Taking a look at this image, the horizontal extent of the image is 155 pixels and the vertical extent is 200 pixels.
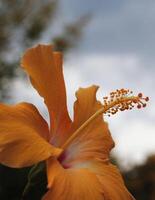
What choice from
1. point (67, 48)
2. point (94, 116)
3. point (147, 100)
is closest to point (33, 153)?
point (94, 116)

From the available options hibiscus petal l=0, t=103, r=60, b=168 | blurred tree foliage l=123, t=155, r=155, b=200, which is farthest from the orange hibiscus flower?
blurred tree foliage l=123, t=155, r=155, b=200

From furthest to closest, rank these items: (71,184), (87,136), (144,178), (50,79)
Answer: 1. (144,178)
2. (87,136)
3. (50,79)
4. (71,184)

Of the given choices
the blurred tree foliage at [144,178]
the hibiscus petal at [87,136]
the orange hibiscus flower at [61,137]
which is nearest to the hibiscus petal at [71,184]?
the orange hibiscus flower at [61,137]

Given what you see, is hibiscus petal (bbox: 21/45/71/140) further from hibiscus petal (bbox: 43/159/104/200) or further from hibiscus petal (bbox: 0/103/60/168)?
hibiscus petal (bbox: 43/159/104/200)

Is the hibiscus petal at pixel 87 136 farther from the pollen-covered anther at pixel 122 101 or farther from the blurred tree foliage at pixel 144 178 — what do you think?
the blurred tree foliage at pixel 144 178

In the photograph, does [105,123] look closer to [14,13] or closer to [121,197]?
[121,197]

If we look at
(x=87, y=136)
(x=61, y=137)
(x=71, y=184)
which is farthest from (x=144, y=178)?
(x=71, y=184)

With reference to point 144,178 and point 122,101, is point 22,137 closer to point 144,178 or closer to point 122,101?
point 122,101
